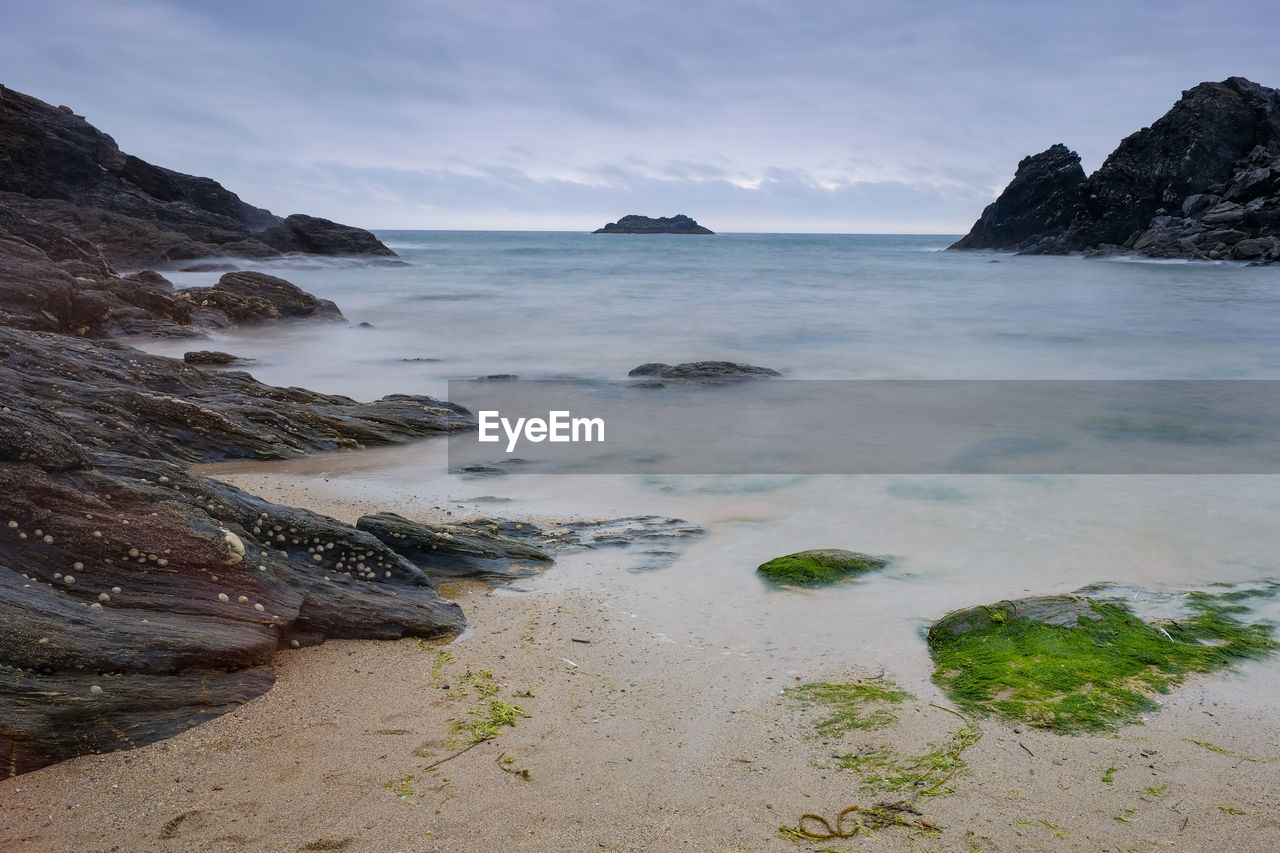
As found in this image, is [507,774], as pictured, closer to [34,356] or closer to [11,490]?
[11,490]

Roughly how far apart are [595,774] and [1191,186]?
2320 inches

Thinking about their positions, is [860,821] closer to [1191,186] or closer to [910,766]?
[910,766]

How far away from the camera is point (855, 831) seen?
289cm

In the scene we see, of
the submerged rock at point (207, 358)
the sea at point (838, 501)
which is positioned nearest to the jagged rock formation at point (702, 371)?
the sea at point (838, 501)

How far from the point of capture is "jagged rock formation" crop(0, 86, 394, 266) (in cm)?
3350

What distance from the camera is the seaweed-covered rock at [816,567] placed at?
205 inches

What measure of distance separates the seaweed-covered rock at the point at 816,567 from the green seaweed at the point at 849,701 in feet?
3.99

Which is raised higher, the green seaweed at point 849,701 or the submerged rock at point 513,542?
the submerged rock at point 513,542

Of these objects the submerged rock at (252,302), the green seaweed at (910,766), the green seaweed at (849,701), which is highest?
the submerged rock at (252,302)

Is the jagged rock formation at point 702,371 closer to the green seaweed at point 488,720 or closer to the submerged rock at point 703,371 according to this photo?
the submerged rock at point 703,371

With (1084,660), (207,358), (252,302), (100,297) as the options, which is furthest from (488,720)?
(252,302)

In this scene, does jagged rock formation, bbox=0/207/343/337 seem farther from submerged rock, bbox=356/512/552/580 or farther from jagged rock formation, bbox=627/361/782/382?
jagged rock formation, bbox=627/361/782/382

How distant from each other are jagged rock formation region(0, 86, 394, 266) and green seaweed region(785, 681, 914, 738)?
33.4m

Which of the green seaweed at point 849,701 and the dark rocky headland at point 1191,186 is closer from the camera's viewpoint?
the green seaweed at point 849,701
